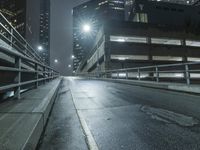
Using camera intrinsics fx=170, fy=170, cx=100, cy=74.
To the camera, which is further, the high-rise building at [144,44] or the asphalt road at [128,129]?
the high-rise building at [144,44]

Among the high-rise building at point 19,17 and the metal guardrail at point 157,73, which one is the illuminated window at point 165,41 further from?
the high-rise building at point 19,17

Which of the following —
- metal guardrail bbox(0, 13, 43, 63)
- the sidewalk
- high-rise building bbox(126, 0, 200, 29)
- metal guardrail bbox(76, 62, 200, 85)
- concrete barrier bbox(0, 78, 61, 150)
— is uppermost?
high-rise building bbox(126, 0, 200, 29)

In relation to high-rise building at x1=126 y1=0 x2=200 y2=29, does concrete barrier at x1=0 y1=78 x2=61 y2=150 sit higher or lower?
lower

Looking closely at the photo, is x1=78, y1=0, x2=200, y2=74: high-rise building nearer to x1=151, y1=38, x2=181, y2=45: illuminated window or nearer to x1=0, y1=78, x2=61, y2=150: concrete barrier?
x1=151, y1=38, x2=181, y2=45: illuminated window

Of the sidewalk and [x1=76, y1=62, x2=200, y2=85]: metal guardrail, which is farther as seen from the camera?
[x1=76, y1=62, x2=200, y2=85]: metal guardrail

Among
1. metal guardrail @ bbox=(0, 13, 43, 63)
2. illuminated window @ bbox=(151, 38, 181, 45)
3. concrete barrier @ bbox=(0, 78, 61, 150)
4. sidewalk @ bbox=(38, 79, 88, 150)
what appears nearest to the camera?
concrete barrier @ bbox=(0, 78, 61, 150)

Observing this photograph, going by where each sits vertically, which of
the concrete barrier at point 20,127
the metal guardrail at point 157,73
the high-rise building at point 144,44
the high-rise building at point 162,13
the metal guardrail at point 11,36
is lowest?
the concrete barrier at point 20,127

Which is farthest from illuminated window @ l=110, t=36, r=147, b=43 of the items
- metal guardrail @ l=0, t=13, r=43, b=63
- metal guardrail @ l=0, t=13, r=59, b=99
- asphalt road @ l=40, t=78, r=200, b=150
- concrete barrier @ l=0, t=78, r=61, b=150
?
concrete barrier @ l=0, t=78, r=61, b=150

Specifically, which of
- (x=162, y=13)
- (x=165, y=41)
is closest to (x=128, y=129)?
(x=165, y=41)

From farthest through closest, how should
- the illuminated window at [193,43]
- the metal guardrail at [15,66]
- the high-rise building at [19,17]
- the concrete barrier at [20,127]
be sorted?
the high-rise building at [19,17], the illuminated window at [193,43], the metal guardrail at [15,66], the concrete barrier at [20,127]

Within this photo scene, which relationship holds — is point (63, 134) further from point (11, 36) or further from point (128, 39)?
point (128, 39)

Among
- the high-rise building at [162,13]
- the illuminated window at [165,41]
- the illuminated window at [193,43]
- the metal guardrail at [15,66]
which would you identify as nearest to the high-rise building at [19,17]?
the high-rise building at [162,13]

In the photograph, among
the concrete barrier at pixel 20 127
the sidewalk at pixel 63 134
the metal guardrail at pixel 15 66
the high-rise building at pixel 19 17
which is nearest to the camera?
the concrete barrier at pixel 20 127

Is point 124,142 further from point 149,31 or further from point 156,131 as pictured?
point 149,31
